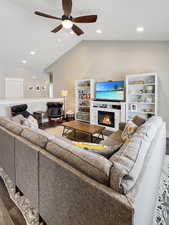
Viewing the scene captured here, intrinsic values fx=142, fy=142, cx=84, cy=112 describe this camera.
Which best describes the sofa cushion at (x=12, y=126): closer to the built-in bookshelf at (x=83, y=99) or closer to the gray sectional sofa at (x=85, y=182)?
the gray sectional sofa at (x=85, y=182)

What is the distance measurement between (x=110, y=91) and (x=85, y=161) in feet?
14.4

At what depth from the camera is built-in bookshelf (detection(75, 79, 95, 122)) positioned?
595cm

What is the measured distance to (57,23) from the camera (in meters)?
4.65

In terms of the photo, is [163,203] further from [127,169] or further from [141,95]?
[141,95]

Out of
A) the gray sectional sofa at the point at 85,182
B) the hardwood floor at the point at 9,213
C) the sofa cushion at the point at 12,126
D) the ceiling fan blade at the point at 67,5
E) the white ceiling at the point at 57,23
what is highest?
the white ceiling at the point at 57,23

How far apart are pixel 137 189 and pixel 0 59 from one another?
6921mm

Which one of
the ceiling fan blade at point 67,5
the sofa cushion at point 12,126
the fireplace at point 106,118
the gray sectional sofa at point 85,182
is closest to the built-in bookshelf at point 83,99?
the fireplace at point 106,118

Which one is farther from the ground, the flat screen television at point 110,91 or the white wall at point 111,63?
the white wall at point 111,63

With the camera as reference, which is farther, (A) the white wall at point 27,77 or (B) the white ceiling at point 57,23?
(A) the white wall at point 27,77

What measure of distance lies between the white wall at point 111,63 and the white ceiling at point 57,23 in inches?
13.9

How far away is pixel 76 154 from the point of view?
3.78 ft

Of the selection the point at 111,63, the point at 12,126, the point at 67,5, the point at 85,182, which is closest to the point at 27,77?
the point at 111,63

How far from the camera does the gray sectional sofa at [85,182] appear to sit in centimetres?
83

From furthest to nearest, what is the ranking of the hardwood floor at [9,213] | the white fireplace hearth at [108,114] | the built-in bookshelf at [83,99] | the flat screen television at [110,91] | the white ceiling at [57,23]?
1. the built-in bookshelf at [83,99]
2. the flat screen television at [110,91]
3. the white fireplace hearth at [108,114]
4. the white ceiling at [57,23]
5. the hardwood floor at [9,213]
